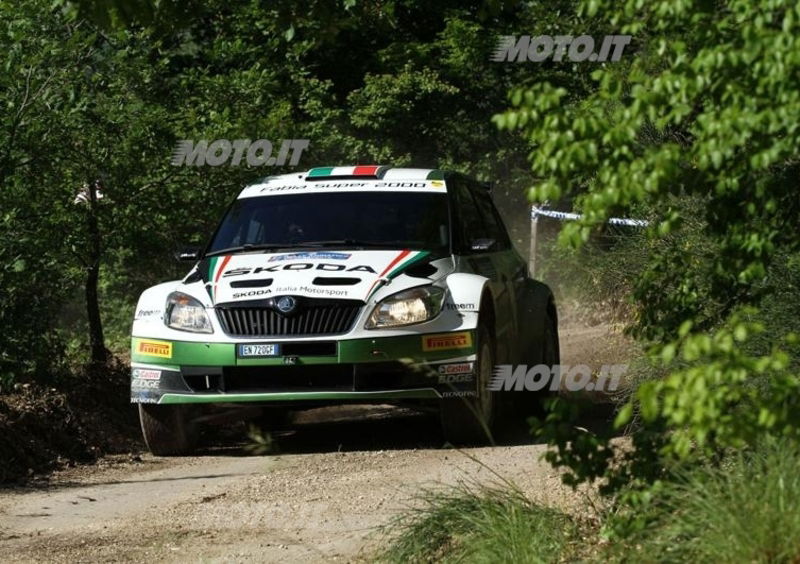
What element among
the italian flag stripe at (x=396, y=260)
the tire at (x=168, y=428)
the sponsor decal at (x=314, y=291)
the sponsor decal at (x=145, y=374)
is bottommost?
the tire at (x=168, y=428)

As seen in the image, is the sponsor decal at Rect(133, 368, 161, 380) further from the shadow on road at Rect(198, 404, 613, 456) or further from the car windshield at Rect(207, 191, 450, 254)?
the car windshield at Rect(207, 191, 450, 254)

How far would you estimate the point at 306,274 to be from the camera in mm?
10062

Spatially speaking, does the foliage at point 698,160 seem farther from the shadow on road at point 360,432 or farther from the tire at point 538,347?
the tire at point 538,347

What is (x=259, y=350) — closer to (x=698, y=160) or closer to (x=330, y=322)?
(x=330, y=322)

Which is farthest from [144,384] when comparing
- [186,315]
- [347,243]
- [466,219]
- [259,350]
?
[466,219]

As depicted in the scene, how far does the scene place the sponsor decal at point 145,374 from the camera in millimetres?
10242

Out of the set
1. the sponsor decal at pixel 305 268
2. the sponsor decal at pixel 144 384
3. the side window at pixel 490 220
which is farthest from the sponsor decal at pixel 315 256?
the side window at pixel 490 220

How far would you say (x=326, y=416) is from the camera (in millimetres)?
13086

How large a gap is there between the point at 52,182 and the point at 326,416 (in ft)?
10.0

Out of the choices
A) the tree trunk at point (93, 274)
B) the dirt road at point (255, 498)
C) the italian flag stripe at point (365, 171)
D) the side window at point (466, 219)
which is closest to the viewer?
the dirt road at point (255, 498)

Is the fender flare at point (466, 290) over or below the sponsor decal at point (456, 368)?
over

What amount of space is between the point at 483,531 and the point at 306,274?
427cm

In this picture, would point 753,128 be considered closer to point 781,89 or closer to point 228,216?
point 781,89

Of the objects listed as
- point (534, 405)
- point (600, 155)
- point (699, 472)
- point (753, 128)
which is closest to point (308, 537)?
point (699, 472)
